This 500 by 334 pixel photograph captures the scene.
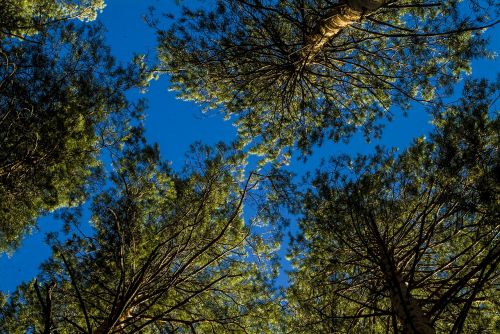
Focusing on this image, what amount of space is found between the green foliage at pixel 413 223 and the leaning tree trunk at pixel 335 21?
2.26m

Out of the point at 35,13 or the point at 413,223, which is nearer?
the point at 413,223

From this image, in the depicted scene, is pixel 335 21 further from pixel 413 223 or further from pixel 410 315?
pixel 410 315

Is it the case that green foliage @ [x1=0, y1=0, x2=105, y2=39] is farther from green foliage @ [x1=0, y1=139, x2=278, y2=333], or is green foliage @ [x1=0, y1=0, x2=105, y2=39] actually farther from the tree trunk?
the tree trunk

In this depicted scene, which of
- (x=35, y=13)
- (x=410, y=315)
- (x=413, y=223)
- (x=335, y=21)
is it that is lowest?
(x=410, y=315)

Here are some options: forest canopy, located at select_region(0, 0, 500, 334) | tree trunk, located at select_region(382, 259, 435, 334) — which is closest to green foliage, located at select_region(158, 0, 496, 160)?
forest canopy, located at select_region(0, 0, 500, 334)

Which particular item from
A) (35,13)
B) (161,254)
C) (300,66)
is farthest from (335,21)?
(35,13)

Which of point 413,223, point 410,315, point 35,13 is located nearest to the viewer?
point 410,315

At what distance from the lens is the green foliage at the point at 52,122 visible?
7391 mm

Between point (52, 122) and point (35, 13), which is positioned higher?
point (35, 13)

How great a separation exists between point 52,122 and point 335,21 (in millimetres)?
5526

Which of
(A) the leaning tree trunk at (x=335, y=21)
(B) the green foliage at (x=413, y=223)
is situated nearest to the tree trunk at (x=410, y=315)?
(B) the green foliage at (x=413, y=223)

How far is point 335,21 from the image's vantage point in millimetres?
6820

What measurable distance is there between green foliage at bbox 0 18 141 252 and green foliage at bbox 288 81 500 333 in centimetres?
458

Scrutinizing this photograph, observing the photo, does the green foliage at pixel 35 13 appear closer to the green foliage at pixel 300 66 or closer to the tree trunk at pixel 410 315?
the green foliage at pixel 300 66
